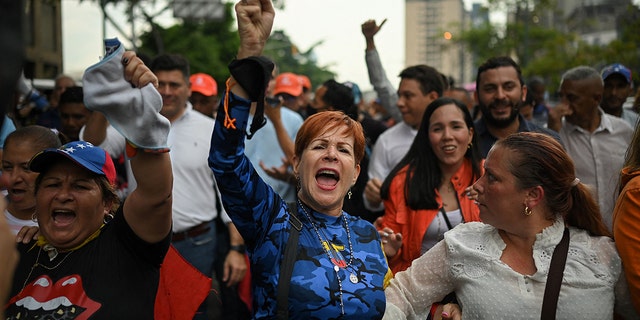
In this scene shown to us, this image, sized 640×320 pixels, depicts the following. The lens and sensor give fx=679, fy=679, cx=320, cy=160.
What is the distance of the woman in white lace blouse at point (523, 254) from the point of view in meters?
2.90

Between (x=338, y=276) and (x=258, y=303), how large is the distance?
1.15ft

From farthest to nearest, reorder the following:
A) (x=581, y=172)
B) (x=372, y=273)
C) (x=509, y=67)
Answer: (x=581, y=172) → (x=509, y=67) → (x=372, y=273)

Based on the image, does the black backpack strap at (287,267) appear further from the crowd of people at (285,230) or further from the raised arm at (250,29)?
the raised arm at (250,29)

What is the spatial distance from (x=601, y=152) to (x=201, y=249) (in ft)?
11.1

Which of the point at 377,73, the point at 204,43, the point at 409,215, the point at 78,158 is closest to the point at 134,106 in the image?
the point at 78,158

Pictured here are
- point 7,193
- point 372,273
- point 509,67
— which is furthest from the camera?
point 509,67

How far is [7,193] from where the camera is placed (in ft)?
12.7

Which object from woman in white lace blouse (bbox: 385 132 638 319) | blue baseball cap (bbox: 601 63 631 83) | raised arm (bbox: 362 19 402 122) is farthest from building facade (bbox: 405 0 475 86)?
woman in white lace blouse (bbox: 385 132 638 319)

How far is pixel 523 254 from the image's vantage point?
9.97 ft

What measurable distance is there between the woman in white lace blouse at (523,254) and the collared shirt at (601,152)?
2548mm

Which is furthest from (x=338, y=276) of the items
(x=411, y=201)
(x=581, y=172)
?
(x=581, y=172)

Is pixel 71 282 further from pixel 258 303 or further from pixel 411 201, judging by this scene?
pixel 411 201

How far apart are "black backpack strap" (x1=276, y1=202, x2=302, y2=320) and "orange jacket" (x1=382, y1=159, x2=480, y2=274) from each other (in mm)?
1262

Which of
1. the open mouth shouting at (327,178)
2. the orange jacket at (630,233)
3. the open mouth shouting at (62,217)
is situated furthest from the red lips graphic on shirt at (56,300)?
the orange jacket at (630,233)
